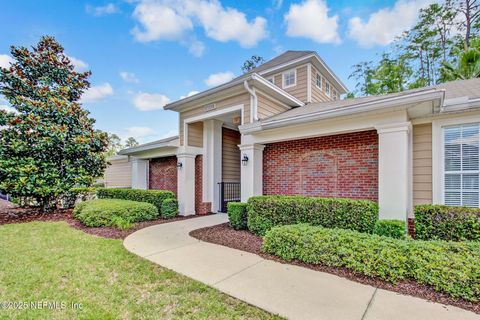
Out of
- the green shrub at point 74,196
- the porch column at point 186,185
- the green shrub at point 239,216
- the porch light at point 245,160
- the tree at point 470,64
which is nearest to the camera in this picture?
the green shrub at point 239,216

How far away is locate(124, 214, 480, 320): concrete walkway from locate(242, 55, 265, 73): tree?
2218cm

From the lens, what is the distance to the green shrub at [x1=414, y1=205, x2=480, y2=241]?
13.5 feet

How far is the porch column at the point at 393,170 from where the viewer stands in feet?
16.0

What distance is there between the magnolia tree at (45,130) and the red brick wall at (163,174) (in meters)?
2.40

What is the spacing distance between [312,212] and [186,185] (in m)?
5.69

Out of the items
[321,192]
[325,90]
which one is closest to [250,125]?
[321,192]

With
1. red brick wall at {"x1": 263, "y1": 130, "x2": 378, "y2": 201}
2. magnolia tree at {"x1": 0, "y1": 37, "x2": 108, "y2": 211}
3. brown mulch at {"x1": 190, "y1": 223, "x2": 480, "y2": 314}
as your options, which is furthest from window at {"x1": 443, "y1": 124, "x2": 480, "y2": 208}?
magnolia tree at {"x1": 0, "y1": 37, "x2": 108, "y2": 211}

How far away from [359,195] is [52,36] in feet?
41.1

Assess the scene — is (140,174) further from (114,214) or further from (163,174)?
(114,214)

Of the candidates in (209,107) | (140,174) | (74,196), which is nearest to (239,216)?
(209,107)

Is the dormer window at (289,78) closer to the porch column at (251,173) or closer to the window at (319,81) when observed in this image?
the window at (319,81)

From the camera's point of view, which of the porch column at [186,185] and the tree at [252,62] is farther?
the tree at [252,62]

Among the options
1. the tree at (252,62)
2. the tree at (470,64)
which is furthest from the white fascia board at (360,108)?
the tree at (252,62)

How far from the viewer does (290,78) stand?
11.6m
